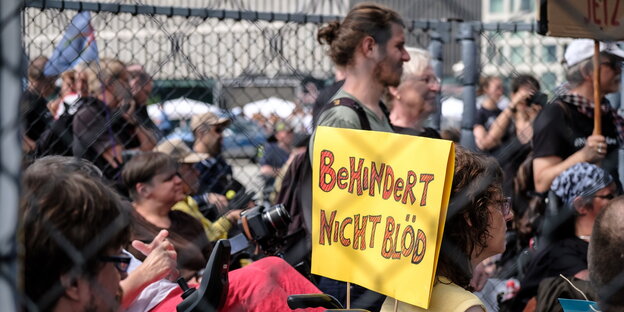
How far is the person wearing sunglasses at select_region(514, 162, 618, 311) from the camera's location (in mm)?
3387

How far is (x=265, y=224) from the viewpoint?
2758 millimetres

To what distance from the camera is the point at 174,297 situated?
7.74 ft

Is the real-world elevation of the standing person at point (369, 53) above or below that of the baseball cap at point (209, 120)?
above

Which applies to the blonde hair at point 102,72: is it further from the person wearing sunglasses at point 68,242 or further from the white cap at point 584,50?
the person wearing sunglasses at point 68,242

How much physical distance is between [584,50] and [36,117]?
258 centimetres

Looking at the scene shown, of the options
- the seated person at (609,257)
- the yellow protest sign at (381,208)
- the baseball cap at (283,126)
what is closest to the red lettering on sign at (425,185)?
the yellow protest sign at (381,208)

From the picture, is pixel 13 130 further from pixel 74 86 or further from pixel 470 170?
pixel 74 86

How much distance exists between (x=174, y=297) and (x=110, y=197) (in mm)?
776

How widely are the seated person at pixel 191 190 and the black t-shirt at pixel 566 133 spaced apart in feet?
4.74

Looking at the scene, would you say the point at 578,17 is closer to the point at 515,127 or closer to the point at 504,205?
the point at 504,205

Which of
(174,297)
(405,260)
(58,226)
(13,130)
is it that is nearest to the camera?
(13,130)

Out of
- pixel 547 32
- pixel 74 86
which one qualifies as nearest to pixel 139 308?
pixel 547 32

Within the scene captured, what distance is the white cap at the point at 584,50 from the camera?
3.94 metres

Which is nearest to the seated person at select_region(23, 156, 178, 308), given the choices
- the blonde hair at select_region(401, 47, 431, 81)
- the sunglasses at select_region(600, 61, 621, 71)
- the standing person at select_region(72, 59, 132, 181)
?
the standing person at select_region(72, 59, 132, 181)
